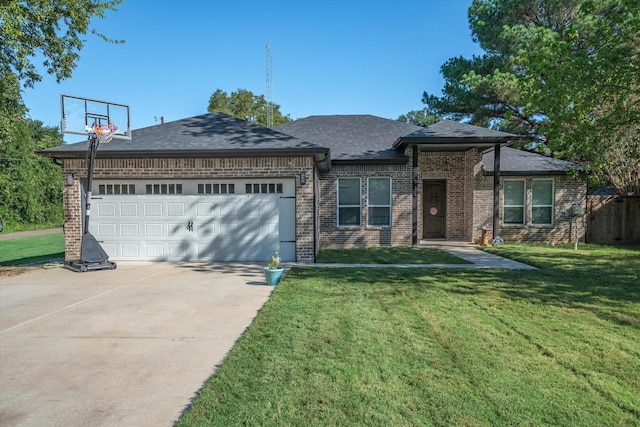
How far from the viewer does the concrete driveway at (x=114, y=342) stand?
2.91 m

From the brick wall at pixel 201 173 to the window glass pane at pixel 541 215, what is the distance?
953 cm

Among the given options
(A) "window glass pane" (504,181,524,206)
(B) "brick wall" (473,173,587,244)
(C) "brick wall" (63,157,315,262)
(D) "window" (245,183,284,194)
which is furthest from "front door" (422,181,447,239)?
(D) "window" (245,183,284,194)

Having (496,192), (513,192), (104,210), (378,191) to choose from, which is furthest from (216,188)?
(513,192)

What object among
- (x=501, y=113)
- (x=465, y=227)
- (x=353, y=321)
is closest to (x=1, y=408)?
(x=353, y=321)

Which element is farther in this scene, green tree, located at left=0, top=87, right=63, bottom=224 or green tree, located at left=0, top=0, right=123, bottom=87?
green tree, located at left=0, top=87, right=63, bottom=224

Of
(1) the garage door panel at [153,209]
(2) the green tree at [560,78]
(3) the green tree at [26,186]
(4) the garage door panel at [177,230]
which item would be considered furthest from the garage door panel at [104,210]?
(3) the green tree at [26,186]

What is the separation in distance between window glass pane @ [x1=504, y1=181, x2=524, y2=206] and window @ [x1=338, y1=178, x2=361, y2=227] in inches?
229

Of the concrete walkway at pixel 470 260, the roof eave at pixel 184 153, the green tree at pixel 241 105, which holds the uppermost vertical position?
the green tree at pixel 241 105

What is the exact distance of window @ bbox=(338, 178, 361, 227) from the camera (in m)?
13.1

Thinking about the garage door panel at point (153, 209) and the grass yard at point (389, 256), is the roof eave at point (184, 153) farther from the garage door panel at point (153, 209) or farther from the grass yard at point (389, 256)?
the grass yard at point (389, 256)

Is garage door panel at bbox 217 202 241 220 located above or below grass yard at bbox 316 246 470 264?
above

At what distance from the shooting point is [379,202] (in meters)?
13.1

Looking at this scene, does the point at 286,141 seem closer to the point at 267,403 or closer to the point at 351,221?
the point at 351,221

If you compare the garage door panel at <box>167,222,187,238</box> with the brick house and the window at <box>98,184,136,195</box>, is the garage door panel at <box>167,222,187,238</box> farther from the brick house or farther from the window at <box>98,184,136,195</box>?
the window at <box>98,184,136,195</box>
